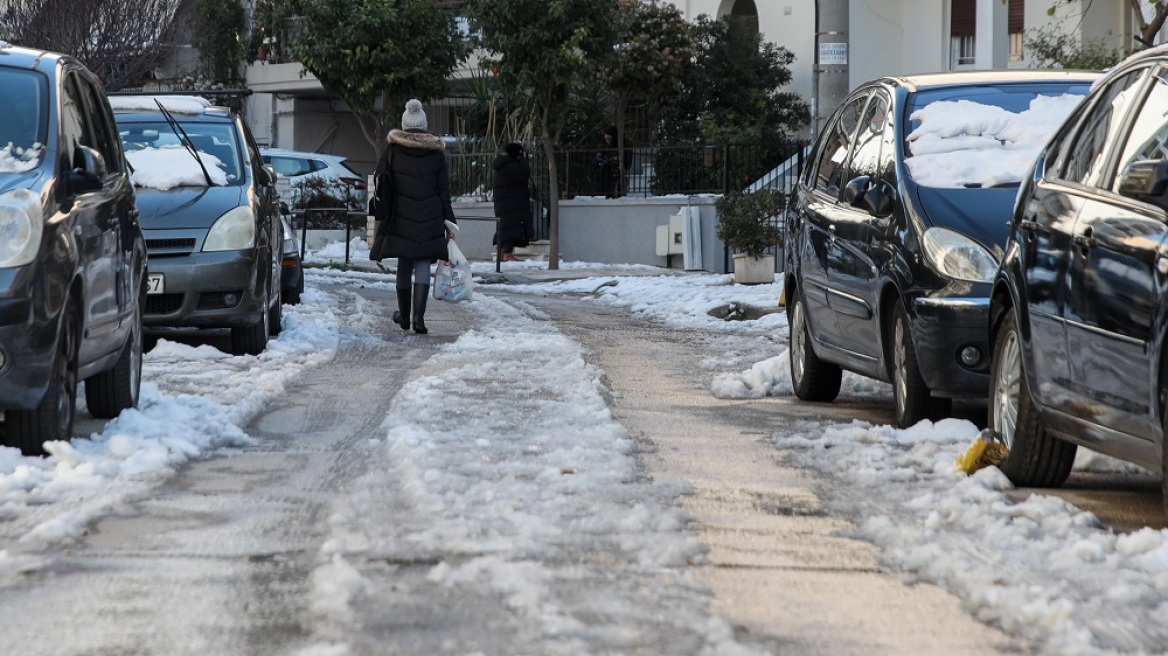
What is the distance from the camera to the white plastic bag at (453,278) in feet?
48.3

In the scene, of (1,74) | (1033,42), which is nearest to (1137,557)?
(1,74)

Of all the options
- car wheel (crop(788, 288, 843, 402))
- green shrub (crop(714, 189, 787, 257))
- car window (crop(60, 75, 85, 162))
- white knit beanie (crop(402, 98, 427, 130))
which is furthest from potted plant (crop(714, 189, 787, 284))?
car window (crop(60, 75, 85, 162))

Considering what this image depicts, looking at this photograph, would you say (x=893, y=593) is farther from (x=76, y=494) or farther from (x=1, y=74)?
(x=1, y=74)

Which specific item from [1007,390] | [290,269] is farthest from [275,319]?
[1007,390]

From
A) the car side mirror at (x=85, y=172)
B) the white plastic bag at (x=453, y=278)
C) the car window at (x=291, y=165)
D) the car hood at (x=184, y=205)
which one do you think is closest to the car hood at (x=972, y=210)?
the car side mirror at (x=85, y=172)

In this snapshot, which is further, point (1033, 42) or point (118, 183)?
point (1033, 42)

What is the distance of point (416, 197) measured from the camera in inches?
536

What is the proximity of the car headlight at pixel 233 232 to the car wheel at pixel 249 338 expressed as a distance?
0.46 metres

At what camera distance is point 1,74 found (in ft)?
24.5

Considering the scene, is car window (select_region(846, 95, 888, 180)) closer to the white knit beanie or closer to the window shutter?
the white knit beanie

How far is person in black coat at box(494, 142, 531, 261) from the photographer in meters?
27.2

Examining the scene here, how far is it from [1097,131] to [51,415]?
374 centimetres

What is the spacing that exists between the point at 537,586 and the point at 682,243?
2141 centimetres

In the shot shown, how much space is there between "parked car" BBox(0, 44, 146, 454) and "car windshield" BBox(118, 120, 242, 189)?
325 cm
